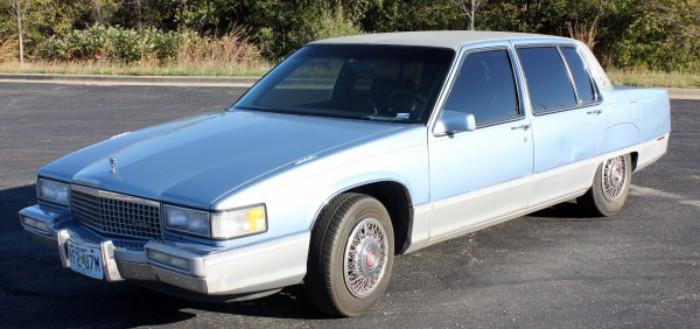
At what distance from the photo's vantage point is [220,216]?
418 centimetres

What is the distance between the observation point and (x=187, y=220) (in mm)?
4281

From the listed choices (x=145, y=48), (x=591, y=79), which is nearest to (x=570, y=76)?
(x=591, y=79)

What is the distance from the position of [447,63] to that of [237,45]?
2346cm

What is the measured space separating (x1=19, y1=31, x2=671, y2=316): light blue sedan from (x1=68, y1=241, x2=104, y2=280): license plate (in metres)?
0.01

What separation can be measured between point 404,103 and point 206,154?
1.38 metres

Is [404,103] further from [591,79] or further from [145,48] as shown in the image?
[145,48]

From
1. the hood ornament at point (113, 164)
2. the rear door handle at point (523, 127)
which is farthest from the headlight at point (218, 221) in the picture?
the rear door handle at point (523, 127)

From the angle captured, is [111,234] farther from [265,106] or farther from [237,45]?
[237,45]

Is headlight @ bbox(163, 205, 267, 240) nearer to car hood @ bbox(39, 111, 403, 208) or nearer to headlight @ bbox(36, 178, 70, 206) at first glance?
car hood @ bbox(39, 111, 403, 208)

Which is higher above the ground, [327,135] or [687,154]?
[327,135]

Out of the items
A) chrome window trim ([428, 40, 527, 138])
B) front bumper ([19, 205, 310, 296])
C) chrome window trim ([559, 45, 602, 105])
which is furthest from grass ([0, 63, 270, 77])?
front bumper ([19, 205, 310, 296])

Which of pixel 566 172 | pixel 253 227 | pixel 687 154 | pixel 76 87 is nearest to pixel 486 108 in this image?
pixel 566 172

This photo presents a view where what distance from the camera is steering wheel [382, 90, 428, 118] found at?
5.42m

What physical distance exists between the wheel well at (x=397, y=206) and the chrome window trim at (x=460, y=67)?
441mm
